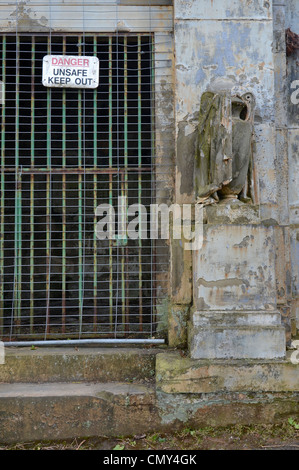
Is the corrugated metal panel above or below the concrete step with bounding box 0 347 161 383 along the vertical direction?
above

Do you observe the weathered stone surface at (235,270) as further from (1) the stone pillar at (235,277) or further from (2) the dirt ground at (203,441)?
(2) the dirt ground at (203,441)

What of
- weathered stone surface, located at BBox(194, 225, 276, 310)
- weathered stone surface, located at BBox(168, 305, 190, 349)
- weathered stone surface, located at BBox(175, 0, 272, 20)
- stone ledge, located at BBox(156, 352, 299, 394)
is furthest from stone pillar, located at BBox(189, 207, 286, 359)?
weathered stone surface, located at BBox(175, 0, 272, 20)

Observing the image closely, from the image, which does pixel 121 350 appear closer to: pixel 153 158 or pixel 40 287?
pixel 153 158

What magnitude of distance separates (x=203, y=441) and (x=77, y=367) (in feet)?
4.34

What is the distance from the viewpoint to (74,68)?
14.8ft

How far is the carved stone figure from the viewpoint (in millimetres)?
3705

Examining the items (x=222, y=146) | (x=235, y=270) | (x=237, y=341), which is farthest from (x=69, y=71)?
(x=237, y=341)

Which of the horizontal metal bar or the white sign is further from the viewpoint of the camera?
the white sign

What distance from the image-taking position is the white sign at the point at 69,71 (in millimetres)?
4484

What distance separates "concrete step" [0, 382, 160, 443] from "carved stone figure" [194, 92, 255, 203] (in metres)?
1.87

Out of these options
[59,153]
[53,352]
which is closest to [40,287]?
[59,153]

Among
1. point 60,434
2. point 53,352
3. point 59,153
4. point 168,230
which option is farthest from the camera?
point 59,153

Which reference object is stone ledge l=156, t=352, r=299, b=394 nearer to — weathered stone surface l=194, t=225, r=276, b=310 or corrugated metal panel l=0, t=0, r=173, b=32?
weathered stone surface l=194, t=225, r=276, b=310
